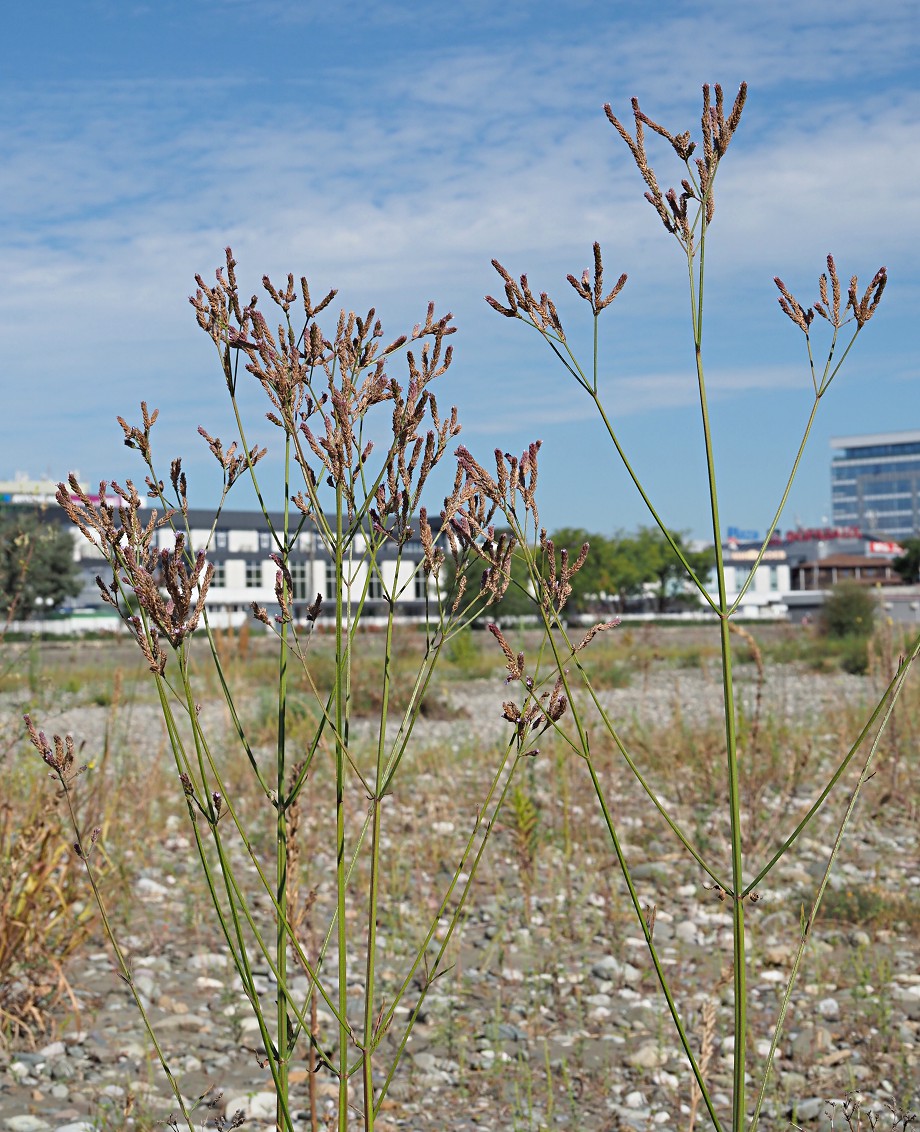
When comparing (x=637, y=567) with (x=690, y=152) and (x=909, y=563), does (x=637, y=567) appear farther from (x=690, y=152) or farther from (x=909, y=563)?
(x=690, y=152)

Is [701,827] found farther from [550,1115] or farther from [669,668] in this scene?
[669,668]

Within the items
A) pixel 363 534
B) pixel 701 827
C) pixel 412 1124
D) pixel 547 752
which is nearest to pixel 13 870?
pixel 412 1124

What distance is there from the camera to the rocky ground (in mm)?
3410

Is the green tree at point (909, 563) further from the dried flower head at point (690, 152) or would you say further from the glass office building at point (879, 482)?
the glass office building at point (879, 482)

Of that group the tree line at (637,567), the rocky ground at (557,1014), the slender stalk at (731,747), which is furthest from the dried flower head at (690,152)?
the tree line at (637,567)

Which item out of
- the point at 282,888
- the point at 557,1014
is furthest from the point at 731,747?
the point at 557,1014

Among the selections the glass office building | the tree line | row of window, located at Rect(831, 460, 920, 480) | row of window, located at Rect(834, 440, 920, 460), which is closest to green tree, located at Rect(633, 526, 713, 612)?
the tree line

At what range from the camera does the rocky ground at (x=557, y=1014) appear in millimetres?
3410

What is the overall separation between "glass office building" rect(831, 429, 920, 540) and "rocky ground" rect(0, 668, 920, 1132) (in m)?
178

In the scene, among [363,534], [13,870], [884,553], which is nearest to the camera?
[363,534]

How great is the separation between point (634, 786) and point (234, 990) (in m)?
4.20

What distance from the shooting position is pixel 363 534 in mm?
1813

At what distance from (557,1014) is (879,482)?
626 feet

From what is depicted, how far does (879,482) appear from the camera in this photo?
182m
